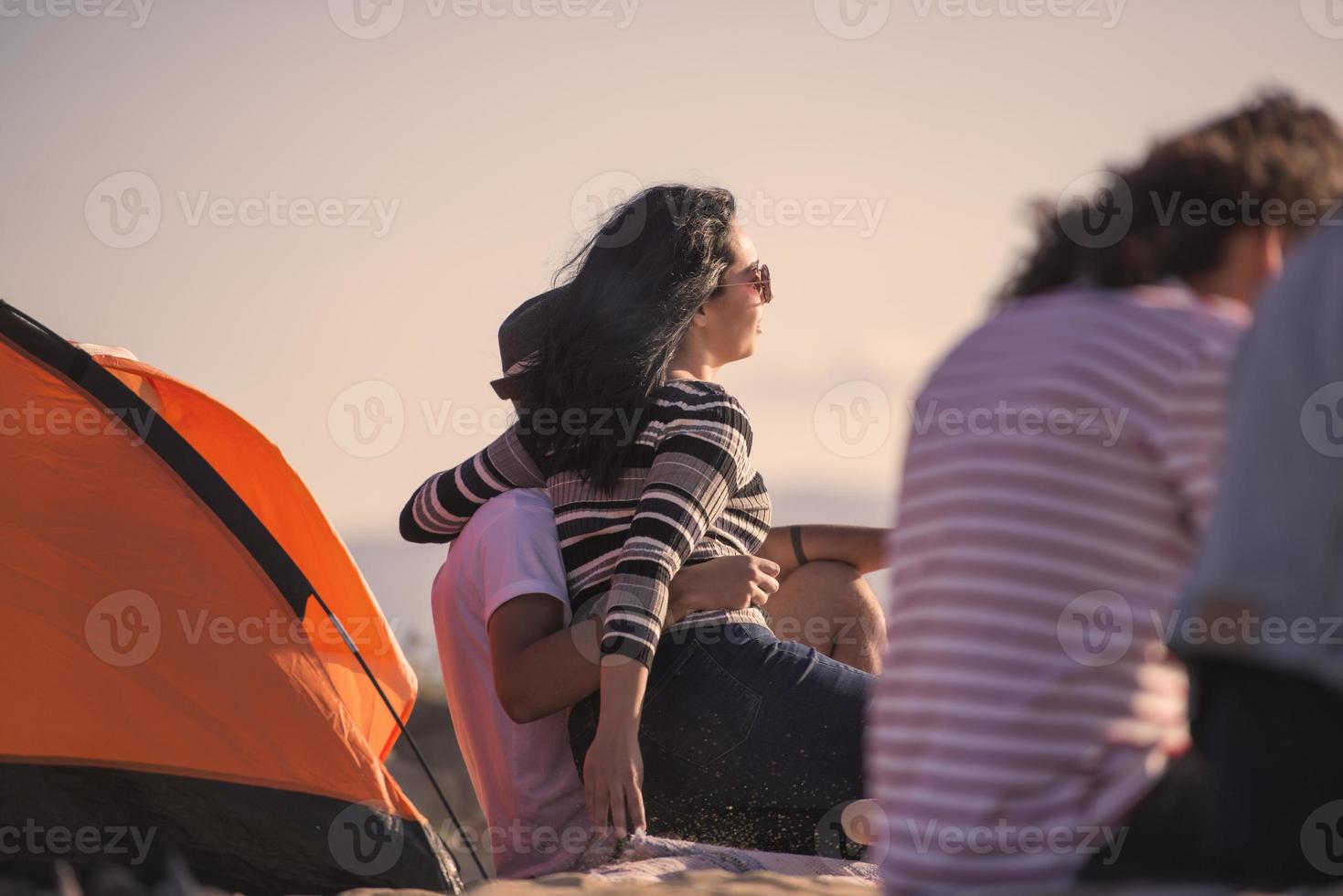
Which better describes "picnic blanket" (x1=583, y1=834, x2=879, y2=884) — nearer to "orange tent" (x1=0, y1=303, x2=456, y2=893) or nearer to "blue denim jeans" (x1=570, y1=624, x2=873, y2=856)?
"blue denim jeans" (x1=570, y1=624, x2=873, y2=856)

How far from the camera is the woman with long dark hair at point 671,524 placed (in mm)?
2934

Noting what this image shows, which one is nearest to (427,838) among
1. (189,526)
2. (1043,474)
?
(189,526)

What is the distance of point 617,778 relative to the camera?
2.76 metres

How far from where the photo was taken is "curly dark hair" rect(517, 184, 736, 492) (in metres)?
3.22

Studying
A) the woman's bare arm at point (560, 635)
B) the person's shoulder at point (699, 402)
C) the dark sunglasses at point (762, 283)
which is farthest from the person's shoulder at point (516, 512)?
the dark sunglasses at point (762, 283)

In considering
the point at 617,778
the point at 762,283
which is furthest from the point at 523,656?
the point at 762,283

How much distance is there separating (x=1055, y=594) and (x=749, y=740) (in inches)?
62.5

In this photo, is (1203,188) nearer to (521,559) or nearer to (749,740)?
(749,740)

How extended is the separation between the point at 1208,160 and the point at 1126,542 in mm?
534

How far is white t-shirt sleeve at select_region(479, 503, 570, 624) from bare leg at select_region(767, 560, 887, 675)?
69cm

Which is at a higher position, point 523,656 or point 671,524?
point 671,524

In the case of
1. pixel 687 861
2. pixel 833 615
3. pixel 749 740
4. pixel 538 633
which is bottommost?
pixel 687 861

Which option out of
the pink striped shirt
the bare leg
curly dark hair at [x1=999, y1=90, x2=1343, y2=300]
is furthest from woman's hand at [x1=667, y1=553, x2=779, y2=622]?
the pink striped shirt

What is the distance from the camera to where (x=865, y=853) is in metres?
3.09
